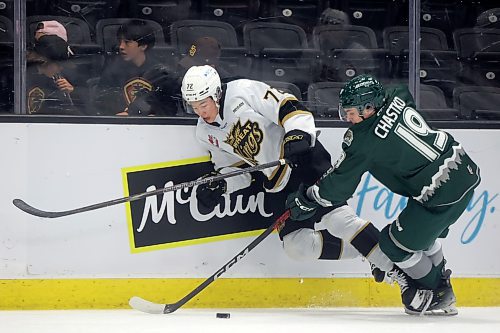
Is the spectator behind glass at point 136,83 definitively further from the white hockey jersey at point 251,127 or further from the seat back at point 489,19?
the seat back at point 489,19

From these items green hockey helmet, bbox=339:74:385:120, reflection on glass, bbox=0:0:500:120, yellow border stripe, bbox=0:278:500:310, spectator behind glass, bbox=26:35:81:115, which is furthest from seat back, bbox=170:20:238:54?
yellow border stripe, bbox=0:278:500:310

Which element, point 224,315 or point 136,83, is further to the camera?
point 136,83

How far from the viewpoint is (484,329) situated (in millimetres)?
4180

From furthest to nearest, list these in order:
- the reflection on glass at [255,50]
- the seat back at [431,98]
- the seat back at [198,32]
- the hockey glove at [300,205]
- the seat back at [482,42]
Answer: the seat back at [482,42], the seat back at [431,98], the seat back at [198,32], the reflection on glass at [255,50], the hockey glove at [300,205]

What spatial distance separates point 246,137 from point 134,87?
0.55 m

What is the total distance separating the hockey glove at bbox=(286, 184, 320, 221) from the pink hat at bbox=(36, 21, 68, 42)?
1.22 m

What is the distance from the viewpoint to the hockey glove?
14.8 ft

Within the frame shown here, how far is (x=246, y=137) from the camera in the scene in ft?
15.7

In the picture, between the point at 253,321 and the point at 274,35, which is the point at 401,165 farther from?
the point at 274,35

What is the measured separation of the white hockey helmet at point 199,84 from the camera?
4.59 meters

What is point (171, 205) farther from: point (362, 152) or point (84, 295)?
point (362, 152)

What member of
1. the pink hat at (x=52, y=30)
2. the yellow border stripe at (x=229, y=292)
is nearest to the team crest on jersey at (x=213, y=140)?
the yellow border stripe at (x=229, y=292)

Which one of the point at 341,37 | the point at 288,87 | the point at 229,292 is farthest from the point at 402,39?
the point at 229,292

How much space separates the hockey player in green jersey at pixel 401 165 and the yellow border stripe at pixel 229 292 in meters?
0.53
